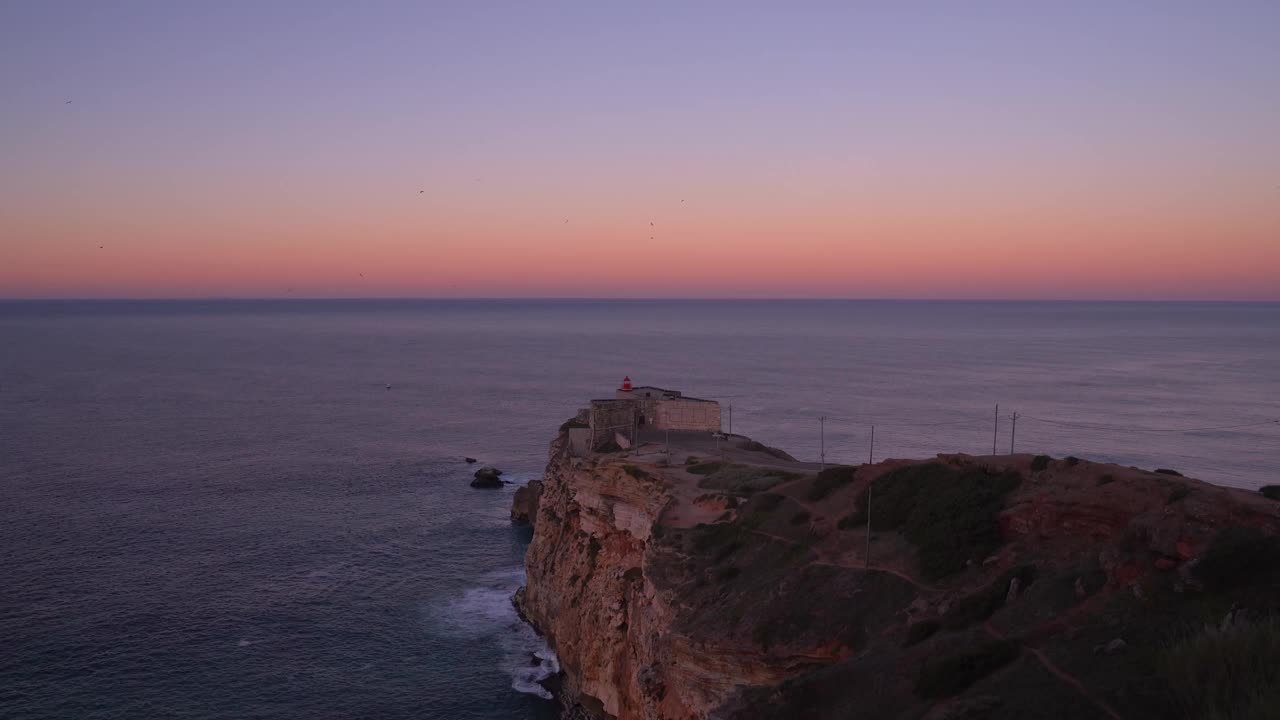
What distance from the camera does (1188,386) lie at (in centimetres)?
11475

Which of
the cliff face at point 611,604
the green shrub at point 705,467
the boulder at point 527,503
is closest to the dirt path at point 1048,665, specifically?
the cliff face at point 611,604

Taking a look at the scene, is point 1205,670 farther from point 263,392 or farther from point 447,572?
point 263,392

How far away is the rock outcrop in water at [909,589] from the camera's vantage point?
16.6m

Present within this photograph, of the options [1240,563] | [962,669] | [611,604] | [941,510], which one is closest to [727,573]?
[941,510]

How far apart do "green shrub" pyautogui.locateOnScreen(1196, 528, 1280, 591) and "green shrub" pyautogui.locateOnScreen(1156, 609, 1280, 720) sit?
3.12 meters

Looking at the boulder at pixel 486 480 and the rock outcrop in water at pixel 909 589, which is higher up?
the rock outcrop in water at pixel 909 589

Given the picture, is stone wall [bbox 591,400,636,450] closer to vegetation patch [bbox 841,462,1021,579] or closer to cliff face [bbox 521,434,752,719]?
cliff face [bbox 521,434,752,719]

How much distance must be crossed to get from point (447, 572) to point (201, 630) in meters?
13.9

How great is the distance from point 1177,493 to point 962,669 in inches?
352

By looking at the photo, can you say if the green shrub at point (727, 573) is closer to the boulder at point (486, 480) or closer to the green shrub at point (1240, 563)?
the green shrub at point (1240, 563)

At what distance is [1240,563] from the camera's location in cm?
1753

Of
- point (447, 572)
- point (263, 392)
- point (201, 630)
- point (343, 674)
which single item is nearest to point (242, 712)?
point (343, 674)

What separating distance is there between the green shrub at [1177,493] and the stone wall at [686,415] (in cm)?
3162

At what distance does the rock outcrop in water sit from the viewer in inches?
655
